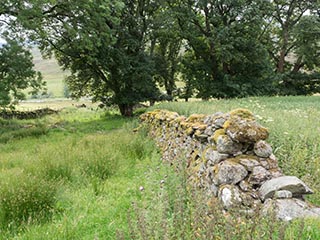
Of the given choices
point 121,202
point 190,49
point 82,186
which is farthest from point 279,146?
point 190,49

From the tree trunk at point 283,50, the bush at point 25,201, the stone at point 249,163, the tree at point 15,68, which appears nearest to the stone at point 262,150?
the stone at point 249,163

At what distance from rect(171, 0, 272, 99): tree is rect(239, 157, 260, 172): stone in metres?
15.2

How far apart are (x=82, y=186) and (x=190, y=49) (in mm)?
19065

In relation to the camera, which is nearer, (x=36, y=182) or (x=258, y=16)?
(x=36, y=182)

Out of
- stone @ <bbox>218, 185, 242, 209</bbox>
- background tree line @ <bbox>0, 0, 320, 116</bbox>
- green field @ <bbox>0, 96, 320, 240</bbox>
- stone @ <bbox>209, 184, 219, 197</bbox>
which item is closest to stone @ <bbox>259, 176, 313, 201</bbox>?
stone @ <bbox>218, 185, 242, 209</bbox>

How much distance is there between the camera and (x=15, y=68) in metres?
14.4

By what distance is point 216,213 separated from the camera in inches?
73.9

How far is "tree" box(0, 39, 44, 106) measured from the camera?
14.3 m

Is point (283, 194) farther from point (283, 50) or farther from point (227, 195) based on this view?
point (283, 50)

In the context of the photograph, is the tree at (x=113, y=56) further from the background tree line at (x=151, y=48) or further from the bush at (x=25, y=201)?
the bush at (x=25, y=201)

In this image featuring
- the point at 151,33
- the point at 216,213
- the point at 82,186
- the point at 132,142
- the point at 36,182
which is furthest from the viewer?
the point at 151,33

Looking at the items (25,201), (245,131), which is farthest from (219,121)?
(25,201)

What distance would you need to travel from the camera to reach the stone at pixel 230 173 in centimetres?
272

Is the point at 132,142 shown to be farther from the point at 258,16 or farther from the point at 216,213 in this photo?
the point at 258,16
